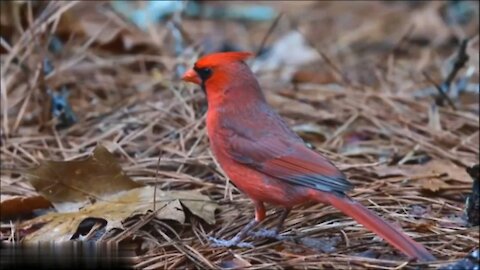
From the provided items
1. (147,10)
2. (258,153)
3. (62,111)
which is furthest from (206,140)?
(147,10)

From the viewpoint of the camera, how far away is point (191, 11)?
741cm

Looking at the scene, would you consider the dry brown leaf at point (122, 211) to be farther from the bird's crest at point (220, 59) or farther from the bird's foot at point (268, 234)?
the bird's crest at point (220, 59)

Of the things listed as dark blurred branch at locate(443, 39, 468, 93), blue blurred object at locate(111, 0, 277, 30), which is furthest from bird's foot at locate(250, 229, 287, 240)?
blue blurred object at locate(111, 0, 277, 30)

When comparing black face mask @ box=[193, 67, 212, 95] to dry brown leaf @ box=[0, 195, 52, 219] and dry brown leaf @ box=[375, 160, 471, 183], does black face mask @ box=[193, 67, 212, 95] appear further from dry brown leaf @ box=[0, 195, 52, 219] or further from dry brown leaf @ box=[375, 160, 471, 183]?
dry brown leaf @ box=[375, 160, 471, 183]

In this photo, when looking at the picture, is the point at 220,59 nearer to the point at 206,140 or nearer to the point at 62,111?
the point at 206,140

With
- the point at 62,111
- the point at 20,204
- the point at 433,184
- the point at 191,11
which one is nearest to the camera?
the point at 20,204

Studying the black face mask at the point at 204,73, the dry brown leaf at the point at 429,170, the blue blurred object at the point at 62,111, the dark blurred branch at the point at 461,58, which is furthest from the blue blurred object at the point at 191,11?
the black face mask at the point at 204,73

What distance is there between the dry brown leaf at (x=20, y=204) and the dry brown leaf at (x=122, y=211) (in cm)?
13

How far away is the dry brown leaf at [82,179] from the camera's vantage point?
343 centimetres

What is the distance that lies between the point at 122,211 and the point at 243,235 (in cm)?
49

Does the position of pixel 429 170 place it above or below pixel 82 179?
below

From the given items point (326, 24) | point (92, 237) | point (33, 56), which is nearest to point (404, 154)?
point (92, 237)

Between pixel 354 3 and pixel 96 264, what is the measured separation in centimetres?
589

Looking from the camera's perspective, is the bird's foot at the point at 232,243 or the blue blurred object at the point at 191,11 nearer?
the bird's foot at the point at 232,243
